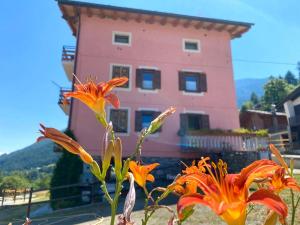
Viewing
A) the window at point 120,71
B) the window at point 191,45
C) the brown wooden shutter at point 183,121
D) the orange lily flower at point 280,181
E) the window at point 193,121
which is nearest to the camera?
the orange lily flower at point 280,181

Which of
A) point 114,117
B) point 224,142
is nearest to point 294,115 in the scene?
point 224,142

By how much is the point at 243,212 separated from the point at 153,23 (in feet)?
54.1

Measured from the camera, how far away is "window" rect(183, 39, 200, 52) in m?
16.5

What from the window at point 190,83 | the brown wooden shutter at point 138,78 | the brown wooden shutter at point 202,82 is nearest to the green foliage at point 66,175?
the brown wooden shutter at point 138,78

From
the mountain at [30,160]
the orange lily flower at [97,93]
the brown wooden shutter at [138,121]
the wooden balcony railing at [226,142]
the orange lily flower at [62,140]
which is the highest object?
the mountain at [30,160]

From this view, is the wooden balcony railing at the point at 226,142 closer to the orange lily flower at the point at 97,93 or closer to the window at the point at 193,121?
the window at the point at 193,121

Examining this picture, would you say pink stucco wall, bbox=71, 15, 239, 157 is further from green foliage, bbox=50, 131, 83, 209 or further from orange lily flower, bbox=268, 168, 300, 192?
orange lily flower, bbox=268, 168, 300, 192

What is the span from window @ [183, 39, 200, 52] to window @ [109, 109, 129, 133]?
5.21 metres

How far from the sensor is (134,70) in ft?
50.5

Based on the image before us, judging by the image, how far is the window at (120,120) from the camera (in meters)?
14.1

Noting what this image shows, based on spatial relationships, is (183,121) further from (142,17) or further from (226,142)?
(142,17)

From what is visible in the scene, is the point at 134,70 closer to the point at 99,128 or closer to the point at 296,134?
the point at 99,128

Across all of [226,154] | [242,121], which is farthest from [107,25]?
[242,121]

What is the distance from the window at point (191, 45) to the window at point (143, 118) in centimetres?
434
